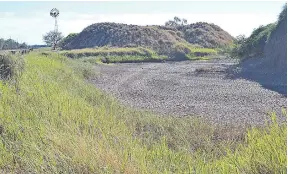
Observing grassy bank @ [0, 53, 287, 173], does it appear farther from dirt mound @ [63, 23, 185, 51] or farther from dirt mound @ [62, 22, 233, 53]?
dirt mound @ [62, 22, 233, 53]

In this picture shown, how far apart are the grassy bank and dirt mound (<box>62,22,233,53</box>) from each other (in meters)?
60.0

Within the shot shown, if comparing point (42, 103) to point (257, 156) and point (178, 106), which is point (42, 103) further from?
point (178, 106)

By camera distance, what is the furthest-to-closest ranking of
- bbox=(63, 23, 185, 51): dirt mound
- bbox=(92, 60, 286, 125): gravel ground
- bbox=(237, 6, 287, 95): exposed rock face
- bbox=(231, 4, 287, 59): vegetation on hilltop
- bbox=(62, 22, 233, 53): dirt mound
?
bbox=(62, 22, 233, 53): dirt mound, bbox=(63, 23, 185, 51): dirt mound, bbox=(231, 4, 287, 59): vegetation on hilltop, bbox=(237, 6, 287, 95): exposed rock face, bbox=(92, 60, 286, 125): gravel ground

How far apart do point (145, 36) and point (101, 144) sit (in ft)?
225

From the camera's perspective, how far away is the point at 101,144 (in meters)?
5.24

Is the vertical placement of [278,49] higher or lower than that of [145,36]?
lower

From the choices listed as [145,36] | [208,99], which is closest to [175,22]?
[145,36]

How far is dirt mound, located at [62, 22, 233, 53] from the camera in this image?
71625mm

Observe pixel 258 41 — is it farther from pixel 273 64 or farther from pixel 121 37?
pixel 121 37

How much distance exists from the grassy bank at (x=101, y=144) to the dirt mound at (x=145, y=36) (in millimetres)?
59970

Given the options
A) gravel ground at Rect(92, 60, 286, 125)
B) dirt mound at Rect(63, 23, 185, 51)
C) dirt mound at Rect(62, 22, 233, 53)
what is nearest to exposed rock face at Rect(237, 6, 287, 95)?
gravel ground at Rect(92, 60, 286, 125)

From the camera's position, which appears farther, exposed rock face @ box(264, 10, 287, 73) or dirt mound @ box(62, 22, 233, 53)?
dirt mound @ box(62, 22, 233, 53)

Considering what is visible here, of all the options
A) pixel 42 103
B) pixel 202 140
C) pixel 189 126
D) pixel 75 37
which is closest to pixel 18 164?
pixel 42 103

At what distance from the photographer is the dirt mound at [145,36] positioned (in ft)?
235
